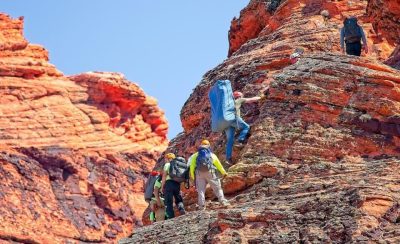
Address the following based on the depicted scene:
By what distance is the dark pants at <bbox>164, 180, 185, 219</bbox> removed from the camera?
28.2 metres

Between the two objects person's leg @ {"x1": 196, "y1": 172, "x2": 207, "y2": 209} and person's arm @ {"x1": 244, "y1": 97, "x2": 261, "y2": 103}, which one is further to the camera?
person's arm @ {"x1": 244, "y1": 97, "x2": 261, "y2": 103}

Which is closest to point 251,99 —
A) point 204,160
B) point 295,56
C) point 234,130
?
point 234,130

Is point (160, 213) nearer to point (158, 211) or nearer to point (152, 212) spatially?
point (158, 211)

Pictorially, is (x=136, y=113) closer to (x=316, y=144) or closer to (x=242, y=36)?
(x=242, y=36)

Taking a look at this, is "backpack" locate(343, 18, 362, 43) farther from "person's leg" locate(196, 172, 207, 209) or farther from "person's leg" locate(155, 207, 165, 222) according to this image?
"person's leg" locate(196, 172, 207, 209)

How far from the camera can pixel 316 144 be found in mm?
27812

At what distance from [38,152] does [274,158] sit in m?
64.5

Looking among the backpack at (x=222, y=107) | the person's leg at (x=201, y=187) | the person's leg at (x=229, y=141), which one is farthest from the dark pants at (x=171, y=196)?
the backpack at (x=222, y=107)

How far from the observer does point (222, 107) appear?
2919 cm

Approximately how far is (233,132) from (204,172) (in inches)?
108

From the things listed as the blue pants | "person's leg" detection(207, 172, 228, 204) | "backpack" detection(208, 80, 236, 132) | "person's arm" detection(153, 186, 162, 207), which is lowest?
"person's leg" detection(207, 172, 228, 204)

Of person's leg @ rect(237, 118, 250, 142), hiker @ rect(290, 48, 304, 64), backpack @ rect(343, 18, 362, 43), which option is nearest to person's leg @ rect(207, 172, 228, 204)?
person's leg @ rect(237, 118, 250, 142)

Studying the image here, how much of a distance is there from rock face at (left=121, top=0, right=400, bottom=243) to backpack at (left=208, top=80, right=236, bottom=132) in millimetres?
734

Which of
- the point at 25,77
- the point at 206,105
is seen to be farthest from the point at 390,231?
the point at 25,77
